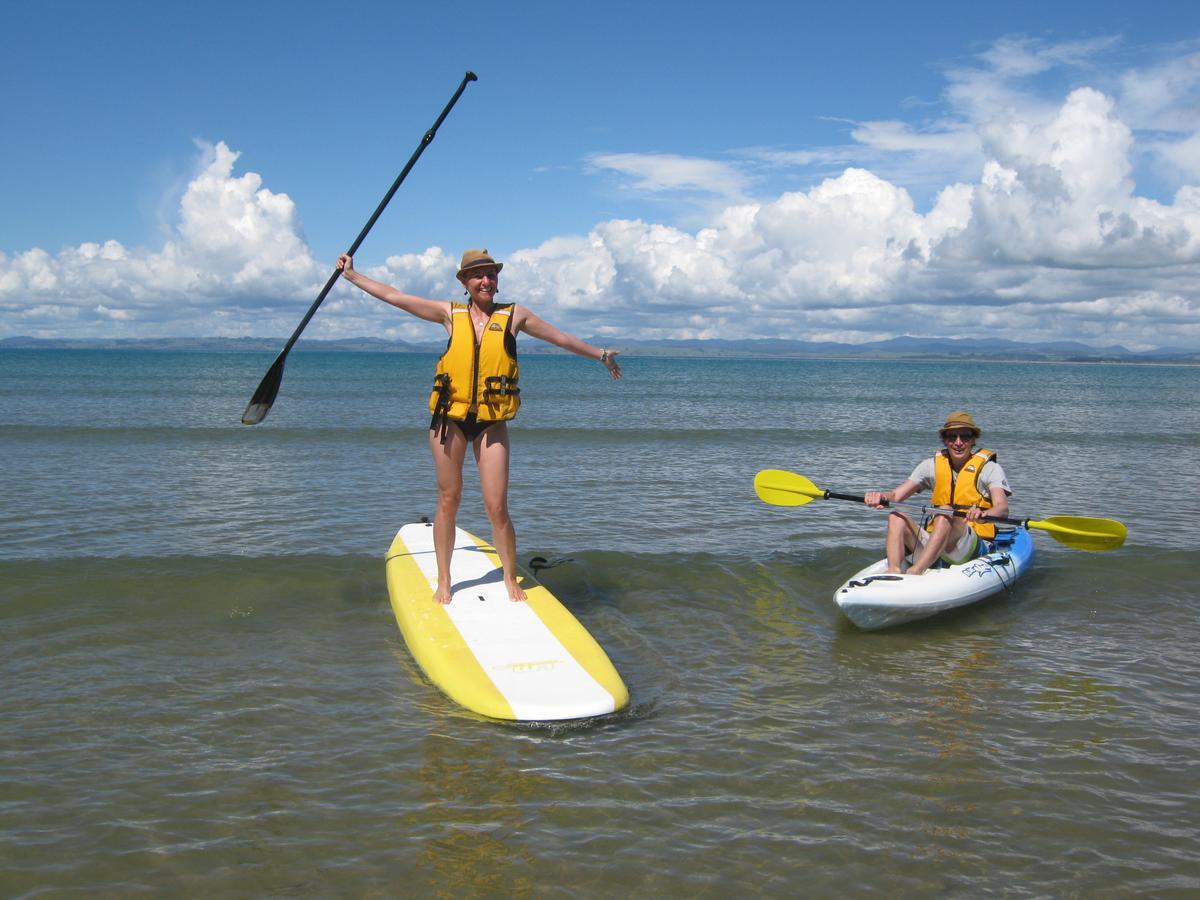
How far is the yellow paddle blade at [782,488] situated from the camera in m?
9.13

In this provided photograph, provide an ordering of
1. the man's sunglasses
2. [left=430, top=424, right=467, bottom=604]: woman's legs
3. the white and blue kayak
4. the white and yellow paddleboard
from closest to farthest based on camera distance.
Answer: the white and yellow paddleboard → [left=430, top=424, right=467, bottom=604]: woman's legs → the white and blue kayak → the man's sunglasses

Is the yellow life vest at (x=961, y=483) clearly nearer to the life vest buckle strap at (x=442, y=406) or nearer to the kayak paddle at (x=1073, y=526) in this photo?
the kayak paddle at (x=1073, y=526)

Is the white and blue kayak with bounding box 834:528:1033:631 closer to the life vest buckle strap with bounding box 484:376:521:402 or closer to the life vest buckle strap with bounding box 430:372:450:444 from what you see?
the life vest buckle strap with bounding box 484:376:521:402

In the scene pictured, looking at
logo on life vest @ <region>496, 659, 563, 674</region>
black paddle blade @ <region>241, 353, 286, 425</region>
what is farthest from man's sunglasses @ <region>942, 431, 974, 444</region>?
black paddle blade @ <region>241, 353, 286, 425</region>

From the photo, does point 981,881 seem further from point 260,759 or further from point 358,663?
point 358,663

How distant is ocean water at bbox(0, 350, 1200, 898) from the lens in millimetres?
3932

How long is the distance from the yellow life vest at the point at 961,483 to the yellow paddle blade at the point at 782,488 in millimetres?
1392

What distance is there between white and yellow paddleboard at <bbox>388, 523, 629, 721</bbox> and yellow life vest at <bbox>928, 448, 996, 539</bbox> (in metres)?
3.69

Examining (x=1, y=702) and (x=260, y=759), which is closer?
(x=260, y=759)

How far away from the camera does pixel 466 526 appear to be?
11375 mm

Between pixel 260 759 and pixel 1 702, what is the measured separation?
1.96 meters

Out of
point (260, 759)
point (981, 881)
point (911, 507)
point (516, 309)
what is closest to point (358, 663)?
point (260, 759)

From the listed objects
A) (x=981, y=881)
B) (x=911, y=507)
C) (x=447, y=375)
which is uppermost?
(x=447, y=375)

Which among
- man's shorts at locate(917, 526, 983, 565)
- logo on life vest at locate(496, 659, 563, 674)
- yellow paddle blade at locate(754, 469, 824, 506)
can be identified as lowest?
logo on life vest at locate(496, 659, 563, 674)
